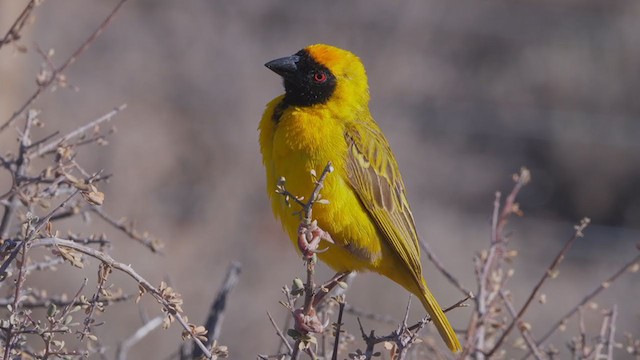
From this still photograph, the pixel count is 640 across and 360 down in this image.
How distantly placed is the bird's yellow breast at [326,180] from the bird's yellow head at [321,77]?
0.12 meters

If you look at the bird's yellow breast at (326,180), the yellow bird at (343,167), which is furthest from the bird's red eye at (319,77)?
the bird's yellow breast at (326,180)

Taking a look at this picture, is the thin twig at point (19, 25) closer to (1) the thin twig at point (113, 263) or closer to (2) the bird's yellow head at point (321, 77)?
(1) the thin twig at point (113, 263)

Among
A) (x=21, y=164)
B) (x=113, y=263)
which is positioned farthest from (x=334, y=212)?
(x=113, y=263)

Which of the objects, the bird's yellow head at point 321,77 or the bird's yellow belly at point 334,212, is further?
the bird's yellow head at point 321,77

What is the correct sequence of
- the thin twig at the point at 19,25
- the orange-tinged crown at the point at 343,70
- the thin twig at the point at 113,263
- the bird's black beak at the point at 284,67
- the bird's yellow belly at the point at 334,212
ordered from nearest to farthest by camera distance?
the thin twig at the point at 113,263
the thin twig at the point at 19,25
the bird's yellow belly at the point at 334,212
the bird's black beak at the point at 284,67
the orange-tinged crown at the point at 343,70

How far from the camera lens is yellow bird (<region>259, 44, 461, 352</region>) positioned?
374 cm

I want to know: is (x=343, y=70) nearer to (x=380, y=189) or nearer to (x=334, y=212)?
(x=380, y=189)

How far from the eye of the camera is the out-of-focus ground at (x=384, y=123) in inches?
340

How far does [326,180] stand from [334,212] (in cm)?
12

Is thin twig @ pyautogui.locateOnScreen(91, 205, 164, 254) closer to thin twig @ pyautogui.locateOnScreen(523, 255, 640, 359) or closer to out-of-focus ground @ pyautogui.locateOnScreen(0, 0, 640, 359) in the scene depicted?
thin twig @ pyautogui.locateOnScreen(523, 255, 640, 359)

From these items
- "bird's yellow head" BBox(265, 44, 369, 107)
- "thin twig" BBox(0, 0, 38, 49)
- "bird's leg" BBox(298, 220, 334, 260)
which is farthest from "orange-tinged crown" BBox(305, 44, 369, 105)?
"thin twig" BBox(0, 0, 38, 49)

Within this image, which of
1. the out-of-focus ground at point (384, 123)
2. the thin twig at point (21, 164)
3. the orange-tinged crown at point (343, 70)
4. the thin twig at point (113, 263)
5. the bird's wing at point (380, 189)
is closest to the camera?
→ the thin twig at point (113, 263)

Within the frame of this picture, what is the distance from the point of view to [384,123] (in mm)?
10016

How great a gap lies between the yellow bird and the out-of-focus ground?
362cm
